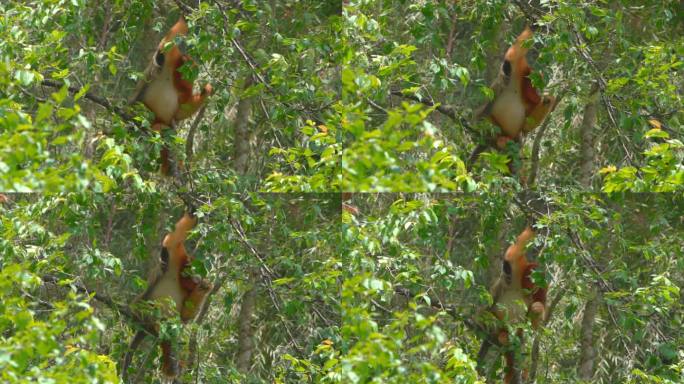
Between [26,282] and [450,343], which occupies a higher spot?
[26,282]

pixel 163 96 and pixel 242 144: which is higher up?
pixel 163 96

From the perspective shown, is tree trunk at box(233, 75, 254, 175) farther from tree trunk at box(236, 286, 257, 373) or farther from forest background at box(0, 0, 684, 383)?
tree trunk at box(236, 286, 257, 373)

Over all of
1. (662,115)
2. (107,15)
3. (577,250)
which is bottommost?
(577,250)

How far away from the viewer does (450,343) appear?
17.2ft

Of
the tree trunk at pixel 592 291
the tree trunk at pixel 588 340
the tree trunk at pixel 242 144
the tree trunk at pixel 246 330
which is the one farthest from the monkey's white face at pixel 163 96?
the tree trunk at pixel 588 340

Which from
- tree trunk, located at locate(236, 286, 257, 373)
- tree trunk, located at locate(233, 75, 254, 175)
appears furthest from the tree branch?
tree trunk, located at locate(236, 286, 257, 373)

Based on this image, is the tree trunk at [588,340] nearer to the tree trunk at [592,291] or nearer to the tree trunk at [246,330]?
the tree trunk at [592,291]

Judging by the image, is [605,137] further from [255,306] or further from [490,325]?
[255,306]

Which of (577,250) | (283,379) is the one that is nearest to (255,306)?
(283,379)

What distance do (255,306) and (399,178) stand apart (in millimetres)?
781

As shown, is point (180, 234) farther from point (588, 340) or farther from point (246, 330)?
point (588, 340)

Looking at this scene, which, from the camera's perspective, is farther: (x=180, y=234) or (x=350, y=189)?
(x=180, y=234)

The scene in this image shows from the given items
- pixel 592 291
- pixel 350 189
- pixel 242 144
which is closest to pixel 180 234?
pixel 242 144

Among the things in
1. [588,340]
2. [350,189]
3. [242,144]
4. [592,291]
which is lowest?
[588,340]
